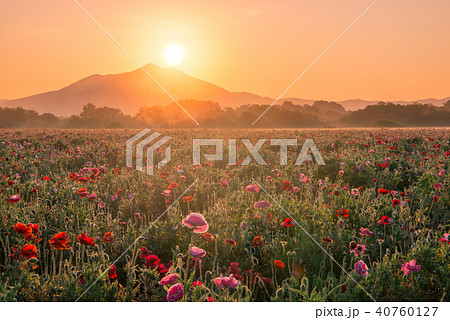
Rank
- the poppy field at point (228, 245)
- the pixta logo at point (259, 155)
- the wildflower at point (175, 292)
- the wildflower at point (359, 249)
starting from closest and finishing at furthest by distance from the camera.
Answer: the wildflower at point (175, 292), the poppy field at point (228, 245), the wildflower at point (359, 249), the pixta logo at point (259, 155)

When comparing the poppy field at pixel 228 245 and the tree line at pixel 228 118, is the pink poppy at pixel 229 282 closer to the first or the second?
the poppy field at pixel 228 245

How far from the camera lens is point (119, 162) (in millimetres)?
9156

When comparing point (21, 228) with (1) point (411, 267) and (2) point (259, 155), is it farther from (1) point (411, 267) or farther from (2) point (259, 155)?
(2) point (259, 155)

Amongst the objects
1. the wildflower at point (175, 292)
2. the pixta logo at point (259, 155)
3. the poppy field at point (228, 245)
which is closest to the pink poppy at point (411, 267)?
the poppy field at point (228, 245)

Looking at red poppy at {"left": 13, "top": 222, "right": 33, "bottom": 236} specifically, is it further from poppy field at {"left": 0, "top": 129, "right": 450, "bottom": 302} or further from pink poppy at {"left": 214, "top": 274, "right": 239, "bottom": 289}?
pink poppy at {"left": 214, "top": 274, "right": 239, "bottom": 289}

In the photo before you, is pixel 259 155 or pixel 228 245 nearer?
pixel 228 245

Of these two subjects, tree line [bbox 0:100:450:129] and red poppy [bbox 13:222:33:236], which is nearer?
red poppy [bbox 13:222:33:236]

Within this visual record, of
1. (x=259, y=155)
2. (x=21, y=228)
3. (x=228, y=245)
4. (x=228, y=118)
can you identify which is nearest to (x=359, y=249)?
(x=228, y=245)

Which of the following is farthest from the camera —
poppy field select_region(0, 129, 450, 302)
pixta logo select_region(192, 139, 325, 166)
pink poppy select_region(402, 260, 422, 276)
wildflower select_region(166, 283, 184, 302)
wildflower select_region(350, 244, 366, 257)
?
pixta logo select_region(192, 139, 325, 166)

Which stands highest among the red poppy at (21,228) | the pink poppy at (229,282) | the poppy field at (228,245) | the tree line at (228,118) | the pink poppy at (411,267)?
the tree line at (228,118)

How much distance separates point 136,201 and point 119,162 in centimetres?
413

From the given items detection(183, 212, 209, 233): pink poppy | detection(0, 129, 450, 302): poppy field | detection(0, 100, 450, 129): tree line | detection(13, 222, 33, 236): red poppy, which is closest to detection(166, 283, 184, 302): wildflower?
detection(0, 129, 450, 302): poppy field

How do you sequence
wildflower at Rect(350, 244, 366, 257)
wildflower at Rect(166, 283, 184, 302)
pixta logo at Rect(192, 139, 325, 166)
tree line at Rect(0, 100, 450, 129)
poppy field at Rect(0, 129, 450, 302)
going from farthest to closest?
tree line at Rect(0, 100, 450, 129) < pixta logo at Rect(192, 139, 325, 166) < wildflower at Rect(350, 244, 366, 257) < poppy field at Rect(0, 129, 450, 302) < wildflower at Rect(166, 283, 184, 302)
